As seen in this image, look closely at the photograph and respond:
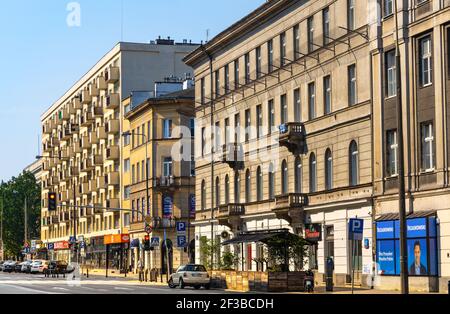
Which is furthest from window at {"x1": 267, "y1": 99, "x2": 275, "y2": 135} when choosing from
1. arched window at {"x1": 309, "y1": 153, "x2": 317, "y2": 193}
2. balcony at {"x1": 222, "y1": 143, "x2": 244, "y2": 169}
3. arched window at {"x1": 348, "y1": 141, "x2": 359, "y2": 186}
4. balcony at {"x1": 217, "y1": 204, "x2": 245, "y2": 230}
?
arched window at {"x1": 348, "y1": 141, "x2": 359, "y2": 186}

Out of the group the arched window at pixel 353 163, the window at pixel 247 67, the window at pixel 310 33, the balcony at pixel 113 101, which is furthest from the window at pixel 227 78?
the balcony at pixel 113 101

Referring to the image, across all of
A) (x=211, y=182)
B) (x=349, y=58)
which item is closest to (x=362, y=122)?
(x=349, y=58)

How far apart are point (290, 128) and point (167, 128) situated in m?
38.2

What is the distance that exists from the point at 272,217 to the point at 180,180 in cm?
3236

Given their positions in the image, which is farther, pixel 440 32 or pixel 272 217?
pixel 272 217

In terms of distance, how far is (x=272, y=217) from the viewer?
63.9 meters

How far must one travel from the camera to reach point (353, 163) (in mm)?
53500

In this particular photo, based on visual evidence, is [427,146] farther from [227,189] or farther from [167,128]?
[167,128]

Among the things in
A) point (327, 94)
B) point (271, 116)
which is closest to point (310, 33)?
point (327, 94)

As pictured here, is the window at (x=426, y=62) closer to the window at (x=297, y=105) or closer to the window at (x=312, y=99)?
the window at (x=312, y=99)

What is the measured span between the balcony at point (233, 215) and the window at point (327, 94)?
14.5 meters

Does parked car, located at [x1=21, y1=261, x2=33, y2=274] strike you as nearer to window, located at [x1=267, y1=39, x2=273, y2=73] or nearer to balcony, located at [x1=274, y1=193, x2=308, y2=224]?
window, located at [x1=267, y1=39, x2=273, y2=73]
